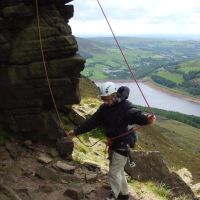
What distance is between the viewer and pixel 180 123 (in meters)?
175

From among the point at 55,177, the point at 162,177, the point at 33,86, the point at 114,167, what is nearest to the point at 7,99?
the point at 33,86

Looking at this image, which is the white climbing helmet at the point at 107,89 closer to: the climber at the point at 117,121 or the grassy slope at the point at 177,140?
the climber at the point at 117,121

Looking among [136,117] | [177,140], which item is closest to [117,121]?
[136,117]

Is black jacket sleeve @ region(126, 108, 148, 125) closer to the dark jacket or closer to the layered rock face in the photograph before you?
the dark jacket

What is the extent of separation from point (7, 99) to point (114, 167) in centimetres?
547

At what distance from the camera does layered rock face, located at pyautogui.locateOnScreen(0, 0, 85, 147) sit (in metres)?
14.7

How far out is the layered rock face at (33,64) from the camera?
1466 centimetres

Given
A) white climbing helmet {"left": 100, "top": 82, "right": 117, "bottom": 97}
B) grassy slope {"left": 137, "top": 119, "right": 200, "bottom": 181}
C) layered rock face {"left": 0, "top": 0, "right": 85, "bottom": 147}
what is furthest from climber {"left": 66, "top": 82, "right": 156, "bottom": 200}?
grassy slope {"left": 137, "top": 119, "right": 200, "bottom": 181}

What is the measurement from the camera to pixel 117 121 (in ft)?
39.6

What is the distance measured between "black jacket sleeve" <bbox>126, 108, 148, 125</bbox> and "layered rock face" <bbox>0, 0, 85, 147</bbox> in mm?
4174

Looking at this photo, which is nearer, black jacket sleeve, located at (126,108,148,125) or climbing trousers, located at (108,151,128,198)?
black jacket sleeve, located at (126,108,148,125)

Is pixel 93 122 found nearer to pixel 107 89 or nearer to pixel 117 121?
pixel 117 121

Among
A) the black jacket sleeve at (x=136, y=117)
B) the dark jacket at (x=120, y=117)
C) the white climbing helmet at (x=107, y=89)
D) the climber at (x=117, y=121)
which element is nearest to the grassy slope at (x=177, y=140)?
the climber at (x=117, y=121)

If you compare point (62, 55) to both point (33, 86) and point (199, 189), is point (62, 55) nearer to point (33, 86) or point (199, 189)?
point (33, 86)
